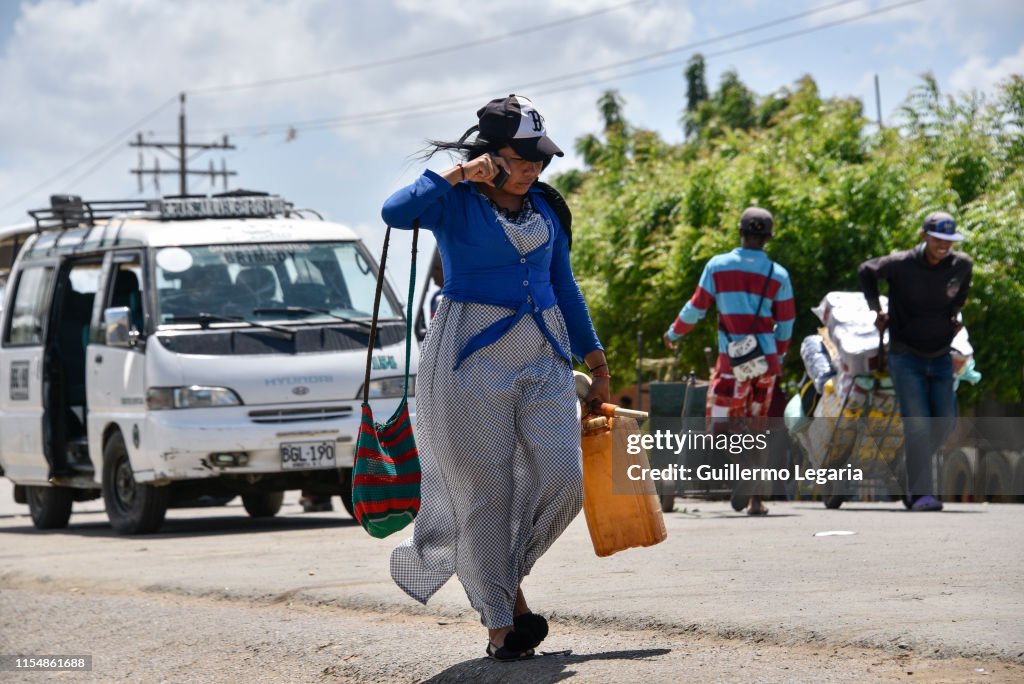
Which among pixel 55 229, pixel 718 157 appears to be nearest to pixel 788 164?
pixel 718 157

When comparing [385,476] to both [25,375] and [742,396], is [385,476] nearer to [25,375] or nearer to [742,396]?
[742,396]

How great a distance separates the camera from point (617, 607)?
21.5ft

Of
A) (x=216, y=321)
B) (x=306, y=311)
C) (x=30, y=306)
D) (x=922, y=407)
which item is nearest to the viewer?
(x=922, y=407)

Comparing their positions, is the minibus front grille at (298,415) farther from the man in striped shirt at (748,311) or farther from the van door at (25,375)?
the van door at (25,375)

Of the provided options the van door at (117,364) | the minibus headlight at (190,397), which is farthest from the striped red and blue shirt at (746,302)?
the van door at (117,364)

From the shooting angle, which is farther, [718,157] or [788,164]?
[718,157]

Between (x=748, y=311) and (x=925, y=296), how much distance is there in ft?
3.80

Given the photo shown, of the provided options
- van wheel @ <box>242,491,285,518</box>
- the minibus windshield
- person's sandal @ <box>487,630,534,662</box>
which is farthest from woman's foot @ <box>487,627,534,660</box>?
van wheel @ <box>242,491,285,518</box>

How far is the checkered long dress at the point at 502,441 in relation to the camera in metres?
5.48

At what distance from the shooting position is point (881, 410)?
38.3ft

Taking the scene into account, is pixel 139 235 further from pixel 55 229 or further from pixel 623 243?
pixel 623 243

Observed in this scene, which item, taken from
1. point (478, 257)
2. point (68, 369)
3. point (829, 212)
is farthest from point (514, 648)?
point (829, 212)

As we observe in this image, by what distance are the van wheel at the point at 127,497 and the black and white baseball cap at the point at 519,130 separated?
23.2 feet

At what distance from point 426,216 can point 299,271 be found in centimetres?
715
